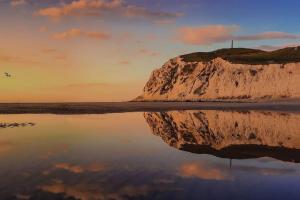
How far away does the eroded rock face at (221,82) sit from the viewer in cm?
9562

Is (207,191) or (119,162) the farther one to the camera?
(119,162)

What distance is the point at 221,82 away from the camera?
10762cm

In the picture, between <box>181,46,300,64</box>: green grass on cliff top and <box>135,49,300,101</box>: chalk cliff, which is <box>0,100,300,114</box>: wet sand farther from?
<box>181,46,300,64</box>: green grass on cliff top

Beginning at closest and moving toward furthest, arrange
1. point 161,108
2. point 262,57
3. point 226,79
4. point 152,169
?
→ point 152,169
point 161,108
point 226,79
point 262,57

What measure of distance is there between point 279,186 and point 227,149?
7.32 m

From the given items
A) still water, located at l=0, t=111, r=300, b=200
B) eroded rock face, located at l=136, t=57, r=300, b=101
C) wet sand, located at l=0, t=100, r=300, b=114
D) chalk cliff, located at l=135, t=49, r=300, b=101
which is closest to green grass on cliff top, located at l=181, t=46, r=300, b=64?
chalk cliff, located at l=135, t=49, r=300, b=101

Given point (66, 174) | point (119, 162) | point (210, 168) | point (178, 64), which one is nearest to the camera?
point (66, 174)

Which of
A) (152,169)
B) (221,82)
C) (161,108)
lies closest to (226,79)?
(221,82)

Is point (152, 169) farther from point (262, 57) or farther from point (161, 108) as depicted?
point (262, 57)

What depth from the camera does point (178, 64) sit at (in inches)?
5123

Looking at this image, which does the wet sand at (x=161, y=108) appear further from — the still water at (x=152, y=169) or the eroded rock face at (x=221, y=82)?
the still water at (x=152, y=169)

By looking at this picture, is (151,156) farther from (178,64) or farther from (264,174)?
(178,64)

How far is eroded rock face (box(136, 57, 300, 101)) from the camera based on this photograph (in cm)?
9562

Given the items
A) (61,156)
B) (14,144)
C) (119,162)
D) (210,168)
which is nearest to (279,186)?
(210,168)
